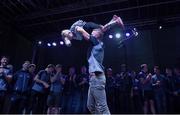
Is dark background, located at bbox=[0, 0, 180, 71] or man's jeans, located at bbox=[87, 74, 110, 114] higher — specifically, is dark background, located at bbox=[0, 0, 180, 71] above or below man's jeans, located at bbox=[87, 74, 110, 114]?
above

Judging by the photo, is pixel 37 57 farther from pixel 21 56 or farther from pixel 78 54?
pixel 78 54

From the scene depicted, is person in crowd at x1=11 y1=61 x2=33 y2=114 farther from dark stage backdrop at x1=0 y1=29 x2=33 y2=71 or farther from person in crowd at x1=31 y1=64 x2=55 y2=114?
dark stage backdrop at x1=0 y1=29 x2=33 y2=71

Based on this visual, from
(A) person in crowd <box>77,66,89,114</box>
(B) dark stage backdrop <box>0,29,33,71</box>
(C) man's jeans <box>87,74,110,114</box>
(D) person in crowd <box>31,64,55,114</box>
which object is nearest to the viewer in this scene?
(C) man's jeans <box>87,74,110,114</box>

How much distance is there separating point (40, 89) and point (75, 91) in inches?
59.4

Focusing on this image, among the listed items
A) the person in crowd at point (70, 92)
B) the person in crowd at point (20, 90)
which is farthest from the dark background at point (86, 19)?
the person in crowd at point (20, 90)

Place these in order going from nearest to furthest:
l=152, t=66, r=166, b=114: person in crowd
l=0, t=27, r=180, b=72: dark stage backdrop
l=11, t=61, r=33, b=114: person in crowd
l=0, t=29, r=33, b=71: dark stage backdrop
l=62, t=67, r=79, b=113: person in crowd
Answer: l=11, t=61, r=33, b=114: person in crowd, l=152, t=66, r=166, b=114: person in crowd, l=62, t=67, r=79, b=113: person in crowd, l=0, t=27, r=180, b=72: dark stage backdrop, l=0, t=29, r=33, b=71: dark stage backdrop

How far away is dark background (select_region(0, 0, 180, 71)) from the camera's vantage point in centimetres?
881

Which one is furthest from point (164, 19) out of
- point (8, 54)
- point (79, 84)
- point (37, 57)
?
point (8, 54)

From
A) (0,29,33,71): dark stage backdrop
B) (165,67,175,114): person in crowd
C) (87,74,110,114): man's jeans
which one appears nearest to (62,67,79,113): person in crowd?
(165,67,175,114): person in crowd

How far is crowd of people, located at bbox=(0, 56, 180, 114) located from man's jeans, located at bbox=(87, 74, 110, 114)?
3690mm

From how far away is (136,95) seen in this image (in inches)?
302

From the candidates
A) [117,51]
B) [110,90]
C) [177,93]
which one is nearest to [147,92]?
[177,93]

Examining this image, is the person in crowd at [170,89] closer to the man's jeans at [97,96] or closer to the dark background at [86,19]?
the dark background at [86,19]

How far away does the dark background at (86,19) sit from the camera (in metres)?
8.81
